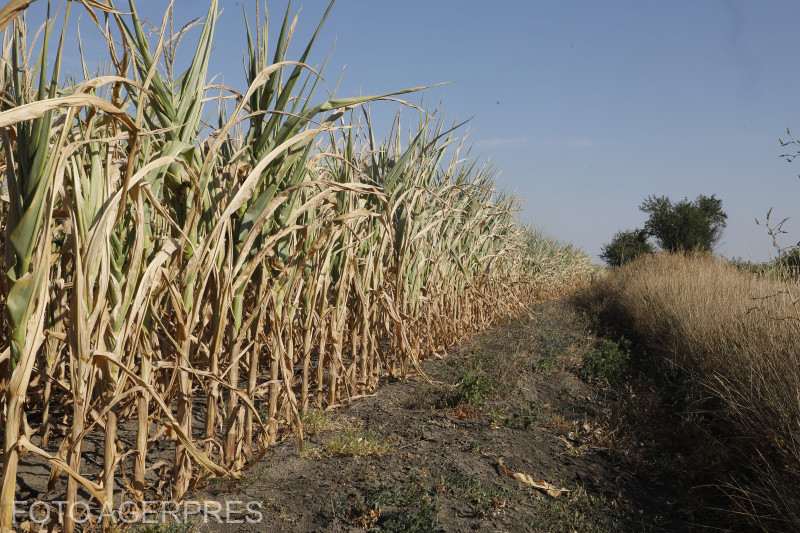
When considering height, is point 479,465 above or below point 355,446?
below

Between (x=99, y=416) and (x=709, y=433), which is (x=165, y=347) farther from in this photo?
(x=709, y=433)

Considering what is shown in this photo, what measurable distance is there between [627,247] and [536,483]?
3753 cm

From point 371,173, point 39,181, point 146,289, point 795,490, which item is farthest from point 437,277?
point 39,181

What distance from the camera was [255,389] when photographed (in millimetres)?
2834

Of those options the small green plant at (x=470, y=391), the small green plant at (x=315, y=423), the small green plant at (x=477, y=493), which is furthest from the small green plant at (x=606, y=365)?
the small green plant at (x=315, y=423)

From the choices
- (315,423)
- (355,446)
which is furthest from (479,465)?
(315,423)

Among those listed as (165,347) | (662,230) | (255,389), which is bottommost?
(255,389)

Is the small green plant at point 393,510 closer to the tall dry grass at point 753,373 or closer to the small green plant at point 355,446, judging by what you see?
the small green plant at point 355,446

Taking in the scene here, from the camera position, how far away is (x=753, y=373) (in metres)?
4.18

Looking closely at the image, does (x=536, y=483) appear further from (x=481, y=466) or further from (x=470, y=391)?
(x=470, y=391)

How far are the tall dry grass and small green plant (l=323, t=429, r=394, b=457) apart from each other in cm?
198

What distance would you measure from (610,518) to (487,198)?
565cm

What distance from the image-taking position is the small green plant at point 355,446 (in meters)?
3.35

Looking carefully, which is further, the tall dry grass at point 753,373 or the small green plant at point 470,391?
the small green plant at point 470,391
